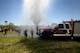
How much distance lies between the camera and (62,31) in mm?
20422

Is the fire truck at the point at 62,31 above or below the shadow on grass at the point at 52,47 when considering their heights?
above

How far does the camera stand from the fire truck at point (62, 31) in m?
20.4

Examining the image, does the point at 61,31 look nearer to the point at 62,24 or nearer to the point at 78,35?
the point at 62,24

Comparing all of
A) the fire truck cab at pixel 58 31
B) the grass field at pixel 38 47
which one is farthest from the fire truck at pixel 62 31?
the grass field at pixel 38 47

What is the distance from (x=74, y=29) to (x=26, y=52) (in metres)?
10.6

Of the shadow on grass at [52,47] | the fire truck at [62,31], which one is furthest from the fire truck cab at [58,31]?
the shadow on grass at [52,47]

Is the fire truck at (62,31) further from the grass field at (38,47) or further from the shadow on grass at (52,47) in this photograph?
the grass field at (38,47)

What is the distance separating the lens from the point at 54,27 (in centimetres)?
2083

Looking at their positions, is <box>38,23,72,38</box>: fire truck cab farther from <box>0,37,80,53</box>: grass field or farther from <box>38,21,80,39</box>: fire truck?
<box>0,37,80,53</box>: grass field

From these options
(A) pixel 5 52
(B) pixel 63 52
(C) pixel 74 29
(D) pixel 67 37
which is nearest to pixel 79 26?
(C) pixel 74 29

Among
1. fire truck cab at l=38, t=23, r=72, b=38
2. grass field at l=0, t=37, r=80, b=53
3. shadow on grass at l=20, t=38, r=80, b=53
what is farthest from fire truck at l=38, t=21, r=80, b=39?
grass field at l=0, t=37, r=80, b=53

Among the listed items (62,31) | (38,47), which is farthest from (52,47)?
(62,31)

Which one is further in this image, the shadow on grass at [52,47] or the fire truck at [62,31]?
the fire truck at [62,31]

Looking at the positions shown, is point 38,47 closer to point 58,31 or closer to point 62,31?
point 58,31
